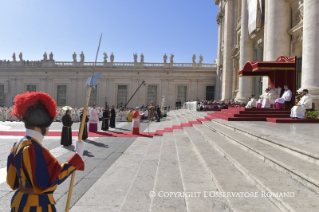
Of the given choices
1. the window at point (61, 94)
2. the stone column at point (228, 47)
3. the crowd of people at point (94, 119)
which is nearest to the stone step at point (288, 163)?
the crowd of people at point (94, 119)

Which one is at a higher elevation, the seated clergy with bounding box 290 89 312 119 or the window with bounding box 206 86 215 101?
the window with bounding box 206 86 215 101

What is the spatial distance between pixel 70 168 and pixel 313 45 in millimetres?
11025

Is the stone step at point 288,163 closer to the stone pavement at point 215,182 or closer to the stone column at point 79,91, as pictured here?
the stone pavement at point 215,182

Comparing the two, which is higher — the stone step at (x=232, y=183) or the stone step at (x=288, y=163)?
the stone step at (x=288, y=163)

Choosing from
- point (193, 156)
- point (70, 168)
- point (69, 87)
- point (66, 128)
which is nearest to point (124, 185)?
point (193, 156)

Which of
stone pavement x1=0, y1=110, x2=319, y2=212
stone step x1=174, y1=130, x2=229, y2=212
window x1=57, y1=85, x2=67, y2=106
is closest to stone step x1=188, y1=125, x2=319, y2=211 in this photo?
stone pavement x1=0, y1=110, x2=319, y2=212

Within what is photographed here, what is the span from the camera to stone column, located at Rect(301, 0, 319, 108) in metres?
9.70

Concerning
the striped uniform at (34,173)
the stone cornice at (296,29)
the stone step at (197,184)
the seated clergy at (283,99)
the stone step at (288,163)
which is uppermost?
the stone cornice at (296,29)

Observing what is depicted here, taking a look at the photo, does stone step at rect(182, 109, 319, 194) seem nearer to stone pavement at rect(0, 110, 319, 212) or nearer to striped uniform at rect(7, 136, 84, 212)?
stone pavement at rect(0, 110, 319, 212)

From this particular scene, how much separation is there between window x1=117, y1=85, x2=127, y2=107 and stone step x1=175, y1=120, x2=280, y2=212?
3381cm

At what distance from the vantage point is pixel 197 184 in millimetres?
3570

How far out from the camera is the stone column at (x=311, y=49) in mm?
9695

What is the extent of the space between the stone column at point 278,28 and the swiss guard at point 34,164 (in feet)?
47.5

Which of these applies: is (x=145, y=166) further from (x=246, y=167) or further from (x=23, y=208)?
(x=23, y=208)
